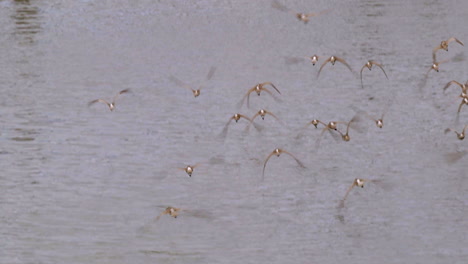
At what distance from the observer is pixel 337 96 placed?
25094 mm

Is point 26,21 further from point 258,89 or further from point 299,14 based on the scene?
point 258,89

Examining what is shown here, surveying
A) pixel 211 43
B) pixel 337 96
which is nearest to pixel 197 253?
pixel 337 96

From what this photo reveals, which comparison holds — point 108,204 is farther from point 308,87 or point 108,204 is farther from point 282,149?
point 308,87

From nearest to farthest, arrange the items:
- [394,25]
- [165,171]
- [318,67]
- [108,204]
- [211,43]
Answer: [108,204]
[165,171]
[318,67]
[211,43]
[394,25]

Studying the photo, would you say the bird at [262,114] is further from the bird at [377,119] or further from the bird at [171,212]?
the bird at [171,212]

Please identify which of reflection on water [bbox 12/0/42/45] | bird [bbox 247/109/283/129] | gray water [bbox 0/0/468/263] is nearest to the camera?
gray water [bbox 0/0/468/263]

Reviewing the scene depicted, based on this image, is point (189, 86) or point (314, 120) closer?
point (314, 120)

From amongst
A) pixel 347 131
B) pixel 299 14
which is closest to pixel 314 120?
pixel 347 131

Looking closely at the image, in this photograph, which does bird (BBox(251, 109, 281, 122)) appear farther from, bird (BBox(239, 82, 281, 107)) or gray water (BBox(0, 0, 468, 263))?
bird (BBox(239, 82, 281, 107))

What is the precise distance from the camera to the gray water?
661 inches

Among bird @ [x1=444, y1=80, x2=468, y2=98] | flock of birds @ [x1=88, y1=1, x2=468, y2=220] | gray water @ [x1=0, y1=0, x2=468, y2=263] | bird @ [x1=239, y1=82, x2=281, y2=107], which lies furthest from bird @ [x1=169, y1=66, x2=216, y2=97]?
bird @ [x1=444, y1=80, x2=468, y2=98]

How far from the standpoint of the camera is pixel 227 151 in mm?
21203

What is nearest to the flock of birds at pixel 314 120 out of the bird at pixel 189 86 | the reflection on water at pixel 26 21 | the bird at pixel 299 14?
the bird at pixel 189 86

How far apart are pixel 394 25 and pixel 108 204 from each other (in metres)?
18.6
